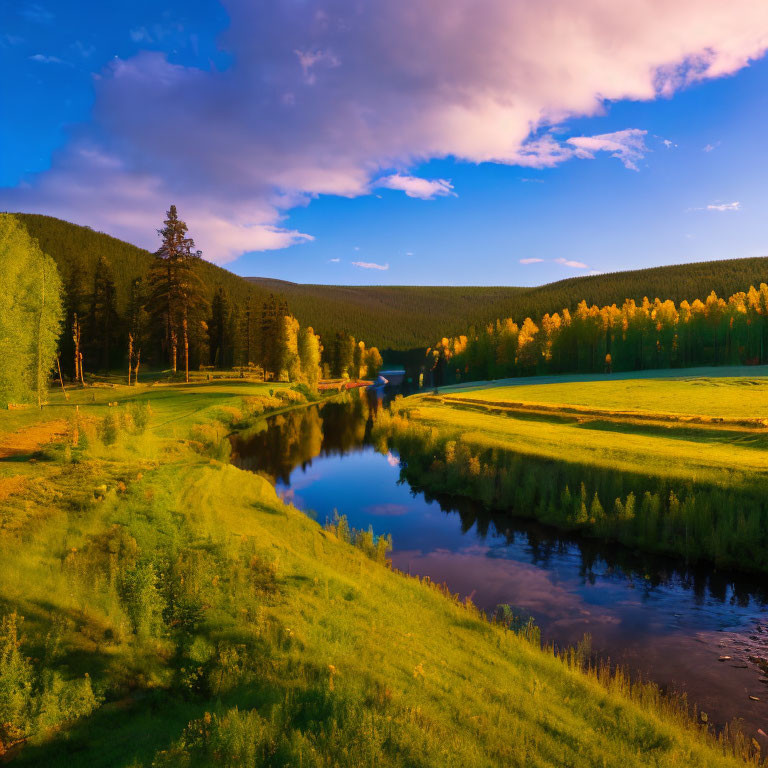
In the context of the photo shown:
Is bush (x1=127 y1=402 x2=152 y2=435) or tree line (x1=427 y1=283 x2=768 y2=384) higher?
tree line (x1=427 y1=283 x2=768 y2=384)

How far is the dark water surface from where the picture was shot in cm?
1173

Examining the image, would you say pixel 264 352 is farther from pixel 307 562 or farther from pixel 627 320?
pixel 627 320

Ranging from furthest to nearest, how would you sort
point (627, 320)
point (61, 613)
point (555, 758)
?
point (627, 320), point (61, 613), point (555, 758)

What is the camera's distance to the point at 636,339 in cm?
8850

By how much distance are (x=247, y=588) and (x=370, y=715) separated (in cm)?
535

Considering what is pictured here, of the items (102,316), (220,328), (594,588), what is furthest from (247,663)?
(220,328)

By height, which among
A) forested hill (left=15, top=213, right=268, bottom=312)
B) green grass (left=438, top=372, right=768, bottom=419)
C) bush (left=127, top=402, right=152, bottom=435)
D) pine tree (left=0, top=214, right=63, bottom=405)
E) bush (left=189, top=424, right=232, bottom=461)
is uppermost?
forested hill (left=15, top=213, right=268, bottom=312)

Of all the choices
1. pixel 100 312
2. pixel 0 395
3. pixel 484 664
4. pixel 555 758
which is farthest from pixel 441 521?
pixel 100 312

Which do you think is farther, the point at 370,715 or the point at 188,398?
the point at 188,398

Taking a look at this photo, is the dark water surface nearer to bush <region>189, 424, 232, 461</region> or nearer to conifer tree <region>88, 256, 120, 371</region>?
bush <region>189, 424, 232, 461</region>

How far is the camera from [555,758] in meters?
6.94

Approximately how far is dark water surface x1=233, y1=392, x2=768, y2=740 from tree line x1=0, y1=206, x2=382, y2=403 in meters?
17.0

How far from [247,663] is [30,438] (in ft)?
56.8

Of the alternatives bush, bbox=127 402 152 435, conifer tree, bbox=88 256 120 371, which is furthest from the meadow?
conifer tree, bbox=88 256 120 371
